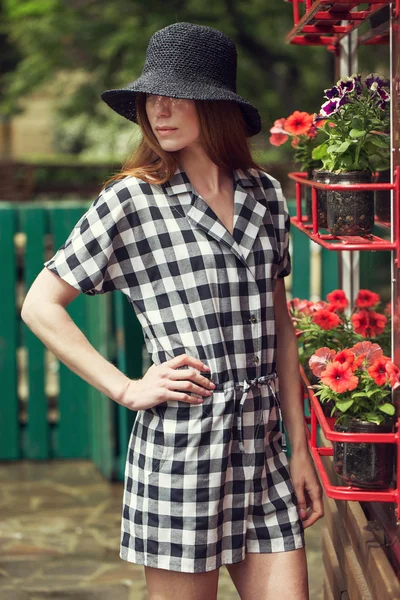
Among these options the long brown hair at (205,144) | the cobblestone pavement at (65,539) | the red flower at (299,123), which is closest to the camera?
the long brown hair at (205,144)

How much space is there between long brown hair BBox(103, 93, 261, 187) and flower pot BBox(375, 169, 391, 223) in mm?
519

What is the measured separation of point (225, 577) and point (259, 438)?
228 cm

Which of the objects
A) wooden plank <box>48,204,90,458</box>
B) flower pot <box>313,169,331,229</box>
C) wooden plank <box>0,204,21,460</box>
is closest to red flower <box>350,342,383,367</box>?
flower pot <box>313,169,331,229</box>

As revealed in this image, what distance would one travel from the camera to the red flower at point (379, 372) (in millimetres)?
2277

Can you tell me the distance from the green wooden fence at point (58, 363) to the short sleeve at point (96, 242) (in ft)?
10.6

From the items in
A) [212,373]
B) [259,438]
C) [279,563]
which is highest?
[212,373]

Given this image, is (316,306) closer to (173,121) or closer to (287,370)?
(287,370)

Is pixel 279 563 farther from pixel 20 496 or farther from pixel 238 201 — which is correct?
pixel 20 496

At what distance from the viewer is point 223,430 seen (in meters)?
2.34

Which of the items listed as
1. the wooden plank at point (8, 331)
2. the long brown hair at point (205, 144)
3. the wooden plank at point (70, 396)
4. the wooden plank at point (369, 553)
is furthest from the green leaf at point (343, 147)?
the wooden plank at point (8, 331)

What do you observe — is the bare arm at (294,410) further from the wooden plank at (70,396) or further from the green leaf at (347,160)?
the wooden plank at (70,396)

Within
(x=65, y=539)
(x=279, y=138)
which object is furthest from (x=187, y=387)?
(x=65, y=539)

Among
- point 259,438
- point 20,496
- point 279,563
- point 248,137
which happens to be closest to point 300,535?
point 279,563

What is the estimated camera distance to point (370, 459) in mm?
2273
